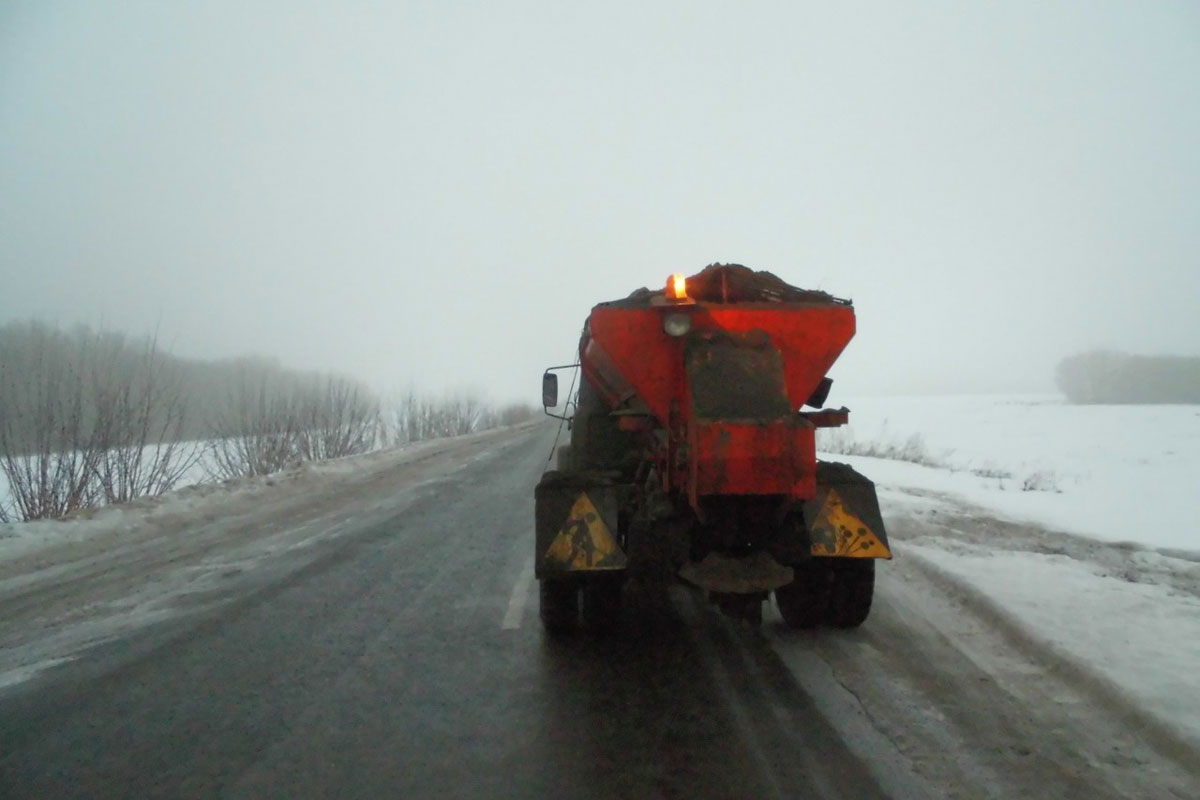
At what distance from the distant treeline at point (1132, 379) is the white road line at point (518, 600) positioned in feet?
243

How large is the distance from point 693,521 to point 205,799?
9.63ft

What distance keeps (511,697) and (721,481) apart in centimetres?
172

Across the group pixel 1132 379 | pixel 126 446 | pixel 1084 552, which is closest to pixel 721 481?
pixel 1084 552

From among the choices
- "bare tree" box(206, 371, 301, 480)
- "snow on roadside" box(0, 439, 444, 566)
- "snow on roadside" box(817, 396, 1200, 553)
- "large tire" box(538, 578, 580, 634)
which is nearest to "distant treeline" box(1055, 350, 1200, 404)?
"snow on roadside" box(817, 396, 1200, 553)

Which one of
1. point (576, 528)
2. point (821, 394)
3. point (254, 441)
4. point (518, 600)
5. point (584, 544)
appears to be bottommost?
point (518, 600)

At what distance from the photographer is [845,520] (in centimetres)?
498

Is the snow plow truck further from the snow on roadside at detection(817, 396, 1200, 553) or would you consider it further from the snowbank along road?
the snow on roadside at detection(817, 396, 1200, 553)

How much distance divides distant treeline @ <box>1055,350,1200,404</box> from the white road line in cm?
7395

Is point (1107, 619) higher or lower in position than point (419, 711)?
higher

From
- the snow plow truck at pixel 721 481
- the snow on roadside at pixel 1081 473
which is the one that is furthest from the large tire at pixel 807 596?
the snow on roadside at pixel 1081 473

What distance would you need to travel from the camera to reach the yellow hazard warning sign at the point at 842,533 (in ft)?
16.1

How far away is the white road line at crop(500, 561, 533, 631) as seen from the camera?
18.3ft

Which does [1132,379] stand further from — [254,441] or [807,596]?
[807,596]

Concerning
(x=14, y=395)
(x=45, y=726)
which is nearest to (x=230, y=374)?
(x=14, y=395)
